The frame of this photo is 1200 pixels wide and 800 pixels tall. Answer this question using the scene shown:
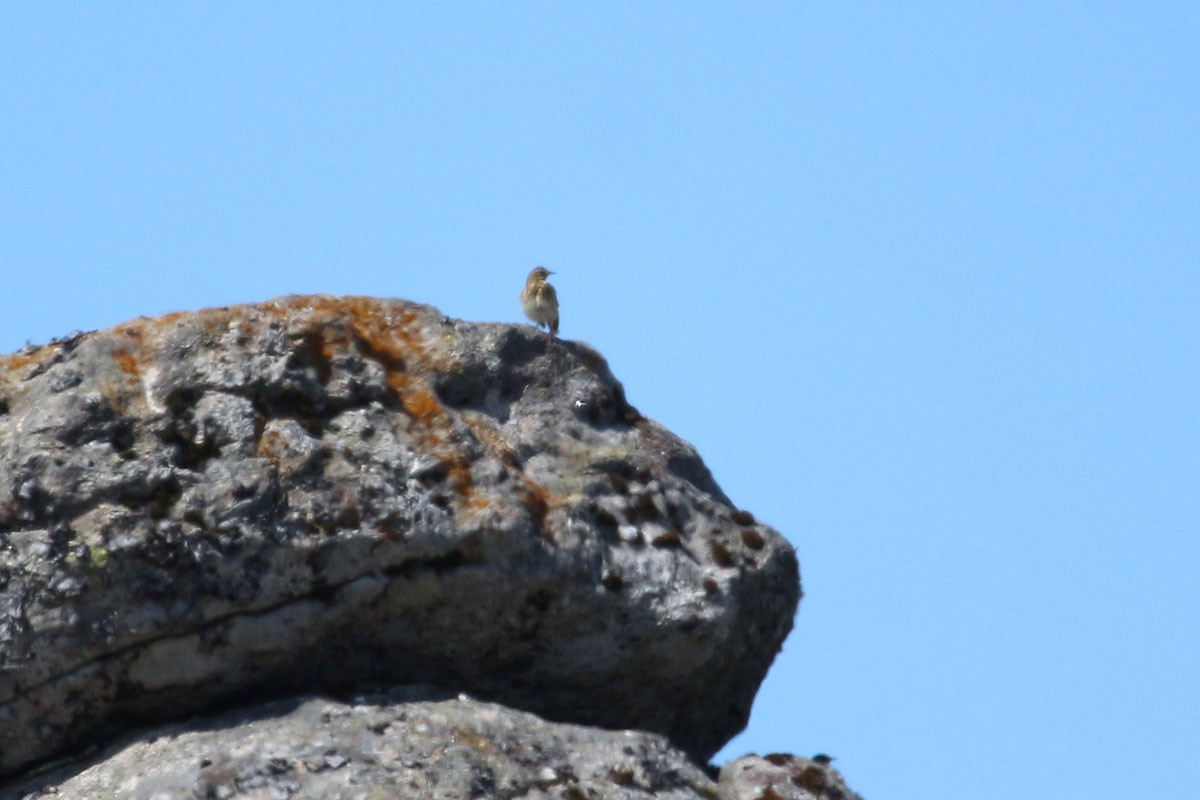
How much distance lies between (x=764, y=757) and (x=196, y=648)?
5175mm

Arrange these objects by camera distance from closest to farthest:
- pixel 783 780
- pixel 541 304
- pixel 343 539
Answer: pixel 343 539
pixel 783 780
pixel 541 304

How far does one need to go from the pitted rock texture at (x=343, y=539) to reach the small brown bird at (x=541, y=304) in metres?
6.51

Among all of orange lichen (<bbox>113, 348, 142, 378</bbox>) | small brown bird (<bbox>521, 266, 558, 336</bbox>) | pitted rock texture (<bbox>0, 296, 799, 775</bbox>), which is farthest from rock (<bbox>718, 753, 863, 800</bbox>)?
small brown bird (<bbox>521, 266, 558, 336</bbox>)

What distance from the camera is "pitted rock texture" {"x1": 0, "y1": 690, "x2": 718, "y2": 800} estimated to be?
53.8 feet

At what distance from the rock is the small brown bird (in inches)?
354

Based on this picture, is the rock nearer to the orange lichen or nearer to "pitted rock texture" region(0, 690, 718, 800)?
"pitted rock texture" region(0, 690, 718, 800)

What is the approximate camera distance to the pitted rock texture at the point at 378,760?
53.8ft

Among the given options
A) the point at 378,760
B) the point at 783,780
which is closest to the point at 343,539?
the point at 378,760

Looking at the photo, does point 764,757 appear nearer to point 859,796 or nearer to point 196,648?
point 859,796

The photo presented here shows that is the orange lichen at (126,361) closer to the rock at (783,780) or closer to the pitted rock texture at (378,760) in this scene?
the pitted rock texture at (378,760)

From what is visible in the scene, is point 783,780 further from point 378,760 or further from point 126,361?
point 126,361

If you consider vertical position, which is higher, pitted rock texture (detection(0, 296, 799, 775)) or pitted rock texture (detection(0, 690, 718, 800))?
pitted rock texture (detection(0, 296, 799, 775))

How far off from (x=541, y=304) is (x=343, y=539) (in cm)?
918

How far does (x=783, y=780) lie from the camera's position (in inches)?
712
